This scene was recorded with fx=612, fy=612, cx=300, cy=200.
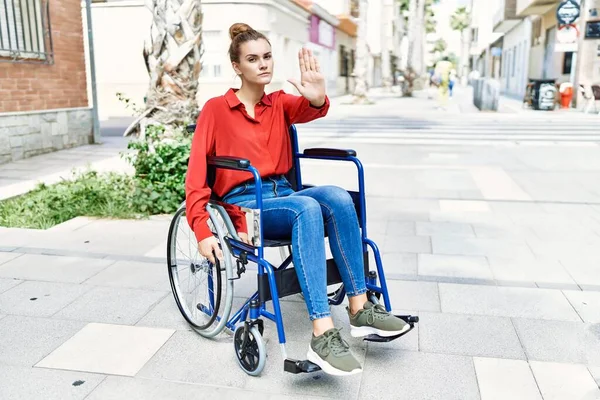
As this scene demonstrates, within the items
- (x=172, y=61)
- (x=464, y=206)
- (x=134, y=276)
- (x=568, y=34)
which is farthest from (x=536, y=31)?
(x=134, y=276)

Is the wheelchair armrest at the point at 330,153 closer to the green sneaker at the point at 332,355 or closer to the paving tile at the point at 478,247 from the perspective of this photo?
the green sneaker at the point at 332,355

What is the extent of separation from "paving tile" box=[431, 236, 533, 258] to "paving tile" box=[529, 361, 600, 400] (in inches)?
69.9

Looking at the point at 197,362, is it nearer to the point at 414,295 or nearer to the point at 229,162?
the point at 229,162

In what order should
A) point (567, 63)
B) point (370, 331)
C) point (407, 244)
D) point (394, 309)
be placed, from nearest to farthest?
point (370, 331)
point (394, 309)
point (407, 244)
point (567, 63)

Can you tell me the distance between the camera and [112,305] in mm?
3551

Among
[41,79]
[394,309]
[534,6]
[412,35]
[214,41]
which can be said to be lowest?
[394,309]

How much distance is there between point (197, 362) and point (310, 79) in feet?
4.70

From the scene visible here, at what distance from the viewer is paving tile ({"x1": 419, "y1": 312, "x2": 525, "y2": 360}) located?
2.95 metres

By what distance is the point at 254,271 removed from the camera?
13.9ft

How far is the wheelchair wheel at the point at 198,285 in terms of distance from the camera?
285 centimetres

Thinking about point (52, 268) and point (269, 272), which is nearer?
point (269, 272)

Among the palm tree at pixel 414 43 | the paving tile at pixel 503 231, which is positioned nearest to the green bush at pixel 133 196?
the paving tile at pixel 503 231

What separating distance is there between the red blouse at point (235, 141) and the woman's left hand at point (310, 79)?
0.11 metres

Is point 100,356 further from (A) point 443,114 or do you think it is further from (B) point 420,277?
(A) point 443,114
